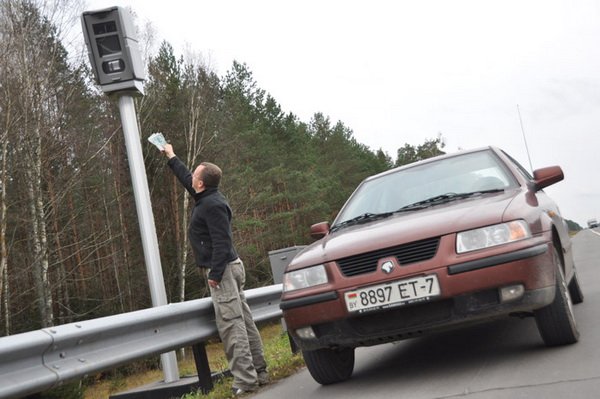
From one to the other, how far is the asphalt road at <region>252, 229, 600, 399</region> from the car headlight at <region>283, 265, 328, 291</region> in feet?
2.47

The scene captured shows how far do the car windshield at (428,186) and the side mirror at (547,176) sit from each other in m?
0.26

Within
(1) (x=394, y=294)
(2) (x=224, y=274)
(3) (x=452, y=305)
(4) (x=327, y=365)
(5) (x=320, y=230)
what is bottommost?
(4) (x=327, y=365)

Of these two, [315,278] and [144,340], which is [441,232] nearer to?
[315,278]

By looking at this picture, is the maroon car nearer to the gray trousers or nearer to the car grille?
the car grille

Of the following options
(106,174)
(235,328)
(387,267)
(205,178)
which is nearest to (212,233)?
(205,178)

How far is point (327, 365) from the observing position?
506 cm

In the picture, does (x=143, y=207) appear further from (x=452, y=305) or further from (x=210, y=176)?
(x=452, y=305)

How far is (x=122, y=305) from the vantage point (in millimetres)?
26469

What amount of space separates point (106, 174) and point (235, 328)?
860 inches

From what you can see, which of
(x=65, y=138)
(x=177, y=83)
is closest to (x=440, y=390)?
(x=65, y=138)

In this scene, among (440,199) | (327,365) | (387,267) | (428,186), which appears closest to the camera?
(387,267)

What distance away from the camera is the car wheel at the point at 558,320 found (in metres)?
4.50

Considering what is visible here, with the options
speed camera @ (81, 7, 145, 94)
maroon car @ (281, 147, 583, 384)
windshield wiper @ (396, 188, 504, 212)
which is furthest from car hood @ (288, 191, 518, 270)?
speed camera @ (81, 7, 145, 94)

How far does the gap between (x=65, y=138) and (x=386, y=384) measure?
1675 centimetres
